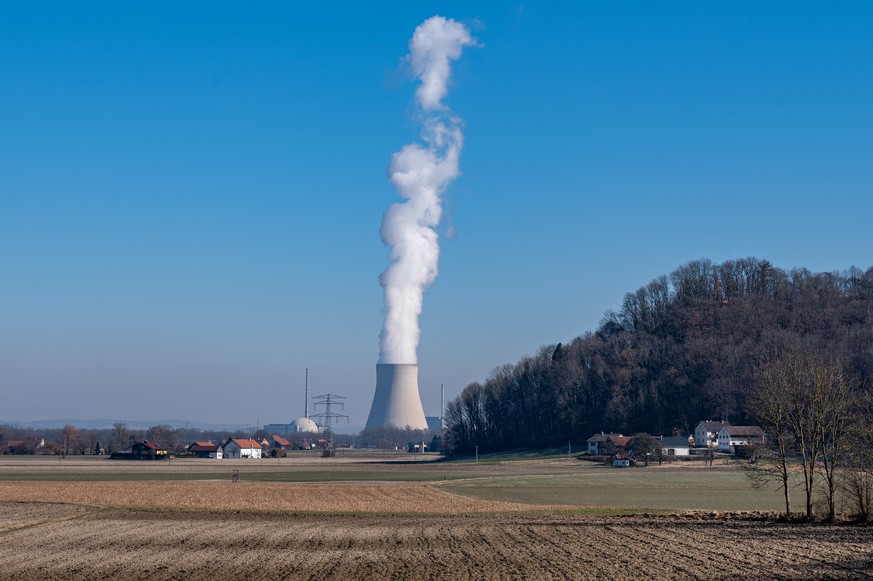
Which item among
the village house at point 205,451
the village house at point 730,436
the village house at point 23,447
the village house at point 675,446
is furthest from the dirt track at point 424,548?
the village house at point 23,447

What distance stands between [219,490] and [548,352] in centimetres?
10370

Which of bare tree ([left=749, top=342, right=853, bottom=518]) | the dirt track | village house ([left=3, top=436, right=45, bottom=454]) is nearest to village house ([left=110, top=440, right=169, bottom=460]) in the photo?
village house ([left=3, top=436, right=45, bottom=454])

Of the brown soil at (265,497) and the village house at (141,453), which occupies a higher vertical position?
the brown soil at (265,497)

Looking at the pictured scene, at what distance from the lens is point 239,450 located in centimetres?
14862

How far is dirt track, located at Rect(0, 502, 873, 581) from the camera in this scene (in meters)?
19.4

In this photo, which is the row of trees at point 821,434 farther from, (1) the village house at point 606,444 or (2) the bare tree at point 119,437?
(2) the bare tree at point 119,437

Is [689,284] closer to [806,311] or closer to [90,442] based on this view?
[806,311]

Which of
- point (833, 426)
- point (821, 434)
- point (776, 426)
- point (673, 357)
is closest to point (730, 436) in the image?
→ point (673, 357)

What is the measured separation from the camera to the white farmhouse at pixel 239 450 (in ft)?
486

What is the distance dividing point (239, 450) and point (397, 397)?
35.2 meters

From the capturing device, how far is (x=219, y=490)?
49.3m

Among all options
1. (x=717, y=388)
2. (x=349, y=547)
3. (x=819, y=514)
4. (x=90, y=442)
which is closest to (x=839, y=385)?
(x=819, y=514)

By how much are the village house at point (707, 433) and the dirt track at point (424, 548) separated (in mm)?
82319

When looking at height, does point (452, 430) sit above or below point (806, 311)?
below
